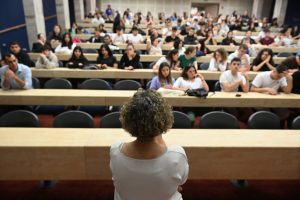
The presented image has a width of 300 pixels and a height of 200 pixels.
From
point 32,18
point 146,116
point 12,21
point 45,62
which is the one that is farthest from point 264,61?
point 32,18

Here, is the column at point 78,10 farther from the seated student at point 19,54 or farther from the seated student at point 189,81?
the seated student at point 189,81

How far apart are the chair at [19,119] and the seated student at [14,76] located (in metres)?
1.12

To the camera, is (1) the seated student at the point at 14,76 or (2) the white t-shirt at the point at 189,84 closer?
(1) the seated student at the point at 14,76

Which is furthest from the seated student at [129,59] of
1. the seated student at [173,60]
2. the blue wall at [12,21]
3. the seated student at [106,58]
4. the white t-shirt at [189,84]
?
the blue wall at [12,21]

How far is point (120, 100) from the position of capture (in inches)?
156

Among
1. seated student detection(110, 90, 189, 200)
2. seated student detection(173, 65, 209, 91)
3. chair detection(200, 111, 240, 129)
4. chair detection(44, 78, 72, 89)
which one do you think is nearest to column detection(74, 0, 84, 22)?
chair detection(44, 78, 72, 89)

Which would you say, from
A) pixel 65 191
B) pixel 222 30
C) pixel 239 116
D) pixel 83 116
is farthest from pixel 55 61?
pixel 222 30

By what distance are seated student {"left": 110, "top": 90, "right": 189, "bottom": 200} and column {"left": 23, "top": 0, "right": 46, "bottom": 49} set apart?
27.2 feet

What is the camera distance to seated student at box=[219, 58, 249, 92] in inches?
164

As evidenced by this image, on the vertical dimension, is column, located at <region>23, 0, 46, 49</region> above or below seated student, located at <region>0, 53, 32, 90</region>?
above

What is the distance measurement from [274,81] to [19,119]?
12.6 feet

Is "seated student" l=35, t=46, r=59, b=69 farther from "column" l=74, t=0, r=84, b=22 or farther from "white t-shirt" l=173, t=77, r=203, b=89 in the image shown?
"column" l=74, t=0, r=84, b=22

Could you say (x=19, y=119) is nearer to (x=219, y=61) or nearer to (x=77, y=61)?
(x=77, y=61)

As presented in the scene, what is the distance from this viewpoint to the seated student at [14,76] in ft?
13.1
